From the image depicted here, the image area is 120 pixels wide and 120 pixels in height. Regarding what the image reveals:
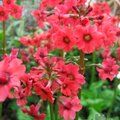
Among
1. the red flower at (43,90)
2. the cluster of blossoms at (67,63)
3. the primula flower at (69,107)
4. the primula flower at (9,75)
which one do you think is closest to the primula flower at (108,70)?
the cluster of blossoms at (67,63)

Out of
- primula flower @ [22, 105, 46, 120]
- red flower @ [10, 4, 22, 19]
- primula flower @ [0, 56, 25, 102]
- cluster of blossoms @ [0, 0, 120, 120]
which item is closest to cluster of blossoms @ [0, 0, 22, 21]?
red flower @ [10, 4, 22, 19]

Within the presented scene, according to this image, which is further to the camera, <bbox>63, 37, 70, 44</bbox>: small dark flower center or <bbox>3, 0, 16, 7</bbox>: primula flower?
<bbox>3, 0, 16, 7</bbox>: primula flower

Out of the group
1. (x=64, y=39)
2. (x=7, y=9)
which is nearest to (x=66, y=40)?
(x=64, y=39)

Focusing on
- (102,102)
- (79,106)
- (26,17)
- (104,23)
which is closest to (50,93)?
(79,106)

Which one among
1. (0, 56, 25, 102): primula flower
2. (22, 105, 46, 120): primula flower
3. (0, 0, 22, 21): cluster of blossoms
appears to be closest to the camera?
(0, 56, 25, 102): primula flower

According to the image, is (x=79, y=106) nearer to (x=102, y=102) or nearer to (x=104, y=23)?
(x=104, y=23)

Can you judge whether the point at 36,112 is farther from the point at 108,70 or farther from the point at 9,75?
the point at 9,75

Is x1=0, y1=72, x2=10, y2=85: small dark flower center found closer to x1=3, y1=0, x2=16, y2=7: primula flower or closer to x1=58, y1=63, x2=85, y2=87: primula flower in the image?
x1=58, y1=63, x2=85, y2=87: primula flower
